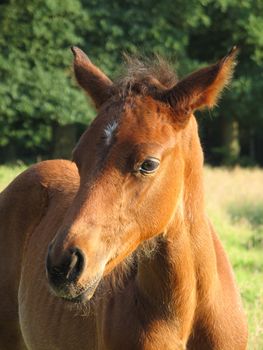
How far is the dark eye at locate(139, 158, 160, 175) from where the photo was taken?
10.4ft

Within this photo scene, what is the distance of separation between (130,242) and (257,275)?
5.63m

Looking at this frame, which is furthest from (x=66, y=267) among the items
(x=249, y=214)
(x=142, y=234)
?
(x=249, y=214)

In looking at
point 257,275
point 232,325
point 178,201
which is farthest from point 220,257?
point 257,275

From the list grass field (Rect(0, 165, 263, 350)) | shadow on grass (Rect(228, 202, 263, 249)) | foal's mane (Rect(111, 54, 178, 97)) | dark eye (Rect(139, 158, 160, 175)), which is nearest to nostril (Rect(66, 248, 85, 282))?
dark eye (Rect(139, 158, 160, 175))

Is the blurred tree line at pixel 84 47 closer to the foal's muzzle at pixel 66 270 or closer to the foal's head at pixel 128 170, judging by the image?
the foal's head at pixel 128 170

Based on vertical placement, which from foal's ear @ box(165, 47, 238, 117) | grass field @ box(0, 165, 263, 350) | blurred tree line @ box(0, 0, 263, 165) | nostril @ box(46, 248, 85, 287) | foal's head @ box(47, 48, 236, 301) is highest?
blurred tree line @ box(0, 0, 263, 165)

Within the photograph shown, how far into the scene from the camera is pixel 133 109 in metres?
3.29

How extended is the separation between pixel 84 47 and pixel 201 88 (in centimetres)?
1984

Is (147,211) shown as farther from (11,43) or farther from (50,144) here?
(50,144)

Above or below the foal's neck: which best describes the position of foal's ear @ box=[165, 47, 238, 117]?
above

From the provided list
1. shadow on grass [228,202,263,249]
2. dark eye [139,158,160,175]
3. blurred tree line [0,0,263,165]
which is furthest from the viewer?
blurred tree line [0,0,263,165]

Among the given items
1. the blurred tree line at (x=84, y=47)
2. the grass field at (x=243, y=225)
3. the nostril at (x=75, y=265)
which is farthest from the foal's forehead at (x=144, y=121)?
the blurred tree line at (x=84, y=47)

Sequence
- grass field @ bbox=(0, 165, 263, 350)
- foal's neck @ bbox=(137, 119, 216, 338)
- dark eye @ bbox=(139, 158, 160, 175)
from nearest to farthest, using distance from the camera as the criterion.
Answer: dark eye @ bbox=(139, 158, 160, 175) → foal's neck @ bbox=(137, 119, 216, 338) → grass field @ bbox=(0, 165, 263, 350)

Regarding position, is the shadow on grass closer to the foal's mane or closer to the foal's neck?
the foal's neck
